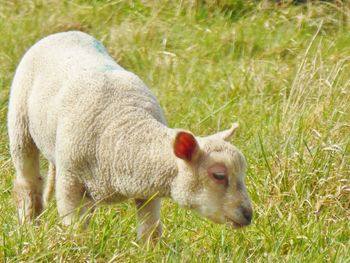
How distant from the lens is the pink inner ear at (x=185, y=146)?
5387 mm

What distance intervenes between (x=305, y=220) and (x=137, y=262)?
4.78 feet

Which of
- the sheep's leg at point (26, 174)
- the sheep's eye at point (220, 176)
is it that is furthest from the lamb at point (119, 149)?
the sheep's leg at point (26, 174)

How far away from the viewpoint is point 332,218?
251 inches

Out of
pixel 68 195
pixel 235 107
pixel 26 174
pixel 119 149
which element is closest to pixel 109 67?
pixel 119 149

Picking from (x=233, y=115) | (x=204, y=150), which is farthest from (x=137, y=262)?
(x=233, y=115)

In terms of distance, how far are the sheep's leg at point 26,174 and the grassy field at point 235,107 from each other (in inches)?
3.9

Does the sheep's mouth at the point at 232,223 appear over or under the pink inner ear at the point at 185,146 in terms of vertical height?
under

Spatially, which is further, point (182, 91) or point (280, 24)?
point (280, 24)

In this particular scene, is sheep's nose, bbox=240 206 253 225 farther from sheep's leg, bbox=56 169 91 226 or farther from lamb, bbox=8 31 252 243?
sheep's leg, bbox=56 169 91 226

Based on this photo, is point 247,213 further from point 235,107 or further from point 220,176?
point 235,107

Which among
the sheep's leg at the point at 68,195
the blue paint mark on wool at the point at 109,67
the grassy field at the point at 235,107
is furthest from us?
the blue paint mark on wool at the point at 109,67

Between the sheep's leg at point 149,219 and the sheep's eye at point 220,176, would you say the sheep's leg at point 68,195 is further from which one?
the sheep's eye at point 220,176

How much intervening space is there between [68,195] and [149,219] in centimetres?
46

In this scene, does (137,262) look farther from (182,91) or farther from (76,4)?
(76,4)
